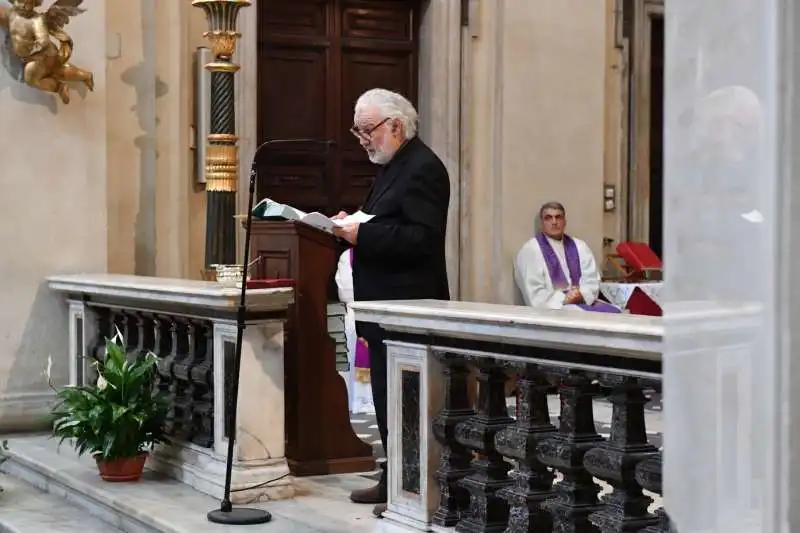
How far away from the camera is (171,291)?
5500 millimetres

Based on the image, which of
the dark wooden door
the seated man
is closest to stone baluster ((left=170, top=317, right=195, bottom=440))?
the dark wooden door

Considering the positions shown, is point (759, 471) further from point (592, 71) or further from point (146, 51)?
point (592, 71)

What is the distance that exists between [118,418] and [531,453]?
2.56 m

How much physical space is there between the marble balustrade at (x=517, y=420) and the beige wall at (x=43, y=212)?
3.67 m

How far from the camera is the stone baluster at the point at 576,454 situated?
3.25 meters

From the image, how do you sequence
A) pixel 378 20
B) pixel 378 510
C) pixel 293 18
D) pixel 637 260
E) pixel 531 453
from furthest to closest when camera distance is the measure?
pixel 637 260
pixel 378 20
pixel 293 18
pixel 378 510
pixel 531 453

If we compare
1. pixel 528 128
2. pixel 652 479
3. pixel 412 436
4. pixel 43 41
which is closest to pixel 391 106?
pixel 412 436

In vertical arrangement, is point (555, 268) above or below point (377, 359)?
above

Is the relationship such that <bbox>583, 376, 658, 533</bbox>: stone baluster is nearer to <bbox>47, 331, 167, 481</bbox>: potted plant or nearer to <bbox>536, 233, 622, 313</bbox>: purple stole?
<bbox>47, 331, 167, 481</bbox>: potted plant

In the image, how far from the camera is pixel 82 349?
22.6 feet

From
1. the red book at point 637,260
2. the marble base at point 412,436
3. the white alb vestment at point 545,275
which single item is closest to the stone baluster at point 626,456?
the marble base at point 412,436

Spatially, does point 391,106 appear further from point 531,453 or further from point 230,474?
point 531,453

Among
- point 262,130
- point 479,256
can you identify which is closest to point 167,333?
point 262,130

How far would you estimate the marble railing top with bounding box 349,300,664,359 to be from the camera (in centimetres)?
288
